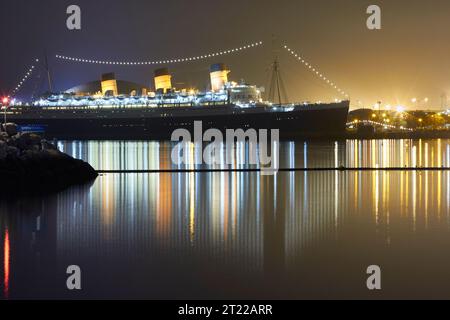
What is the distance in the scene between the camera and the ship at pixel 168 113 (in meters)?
49.1

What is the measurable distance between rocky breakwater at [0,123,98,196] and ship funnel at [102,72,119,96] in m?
39.7

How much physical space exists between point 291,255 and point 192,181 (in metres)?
9.02

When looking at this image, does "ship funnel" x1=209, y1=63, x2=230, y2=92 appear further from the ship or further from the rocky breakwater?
the rocky breakwater

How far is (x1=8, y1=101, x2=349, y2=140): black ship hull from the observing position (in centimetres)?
4894

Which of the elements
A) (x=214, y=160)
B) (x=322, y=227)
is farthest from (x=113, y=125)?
(x=322, y=227)

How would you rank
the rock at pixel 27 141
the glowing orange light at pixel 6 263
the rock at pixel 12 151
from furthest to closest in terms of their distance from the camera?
the rock at pixel 27 141 → the rock at pixel 12 151 → the glowing orange light at pixel 6 263

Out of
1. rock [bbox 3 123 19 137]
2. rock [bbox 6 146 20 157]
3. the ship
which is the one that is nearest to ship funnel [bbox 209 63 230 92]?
the ship

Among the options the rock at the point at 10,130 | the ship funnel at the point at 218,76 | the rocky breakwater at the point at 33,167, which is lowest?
the rocky breakwater at the point at 33,167

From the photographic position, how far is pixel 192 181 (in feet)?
56.3

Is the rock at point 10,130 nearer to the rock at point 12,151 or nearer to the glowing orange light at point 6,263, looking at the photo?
the rock at point 12,151


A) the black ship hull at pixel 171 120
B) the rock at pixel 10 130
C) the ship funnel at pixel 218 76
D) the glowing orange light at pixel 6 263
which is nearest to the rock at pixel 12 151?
the rock at pixel 10 130

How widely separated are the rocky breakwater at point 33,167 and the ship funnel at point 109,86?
130ft

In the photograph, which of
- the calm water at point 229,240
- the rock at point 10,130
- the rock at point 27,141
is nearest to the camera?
the calm water at point 229,240

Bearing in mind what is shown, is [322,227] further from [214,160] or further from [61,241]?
[214,160]
